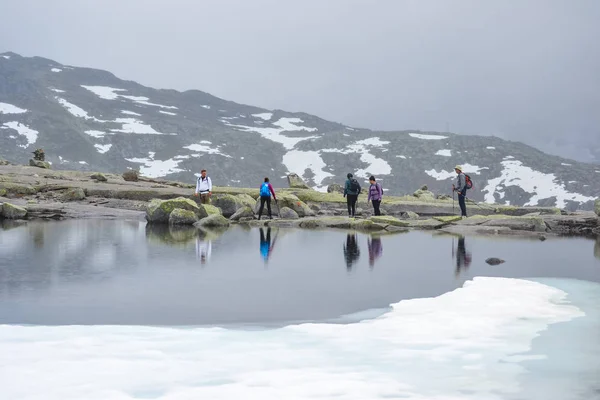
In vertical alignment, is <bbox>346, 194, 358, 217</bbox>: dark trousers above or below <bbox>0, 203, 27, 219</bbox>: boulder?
above

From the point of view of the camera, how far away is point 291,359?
7004 mm

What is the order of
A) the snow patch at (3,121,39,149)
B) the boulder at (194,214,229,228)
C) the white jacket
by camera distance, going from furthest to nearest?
1. the snow patch at (3,121,39,149)
2. the white jacket
3. the boulder at (194,214,229,228)

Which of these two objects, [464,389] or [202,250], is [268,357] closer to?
[464,389]

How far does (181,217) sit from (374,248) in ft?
37.3

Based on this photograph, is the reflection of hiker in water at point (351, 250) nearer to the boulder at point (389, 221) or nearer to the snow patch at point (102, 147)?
the boulder at point (389, 221)

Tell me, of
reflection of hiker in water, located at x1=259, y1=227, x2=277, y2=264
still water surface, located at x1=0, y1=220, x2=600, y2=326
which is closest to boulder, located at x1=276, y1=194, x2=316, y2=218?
reflection of hiker in water, located at x1=259, y1=227, x2=277, y2=264

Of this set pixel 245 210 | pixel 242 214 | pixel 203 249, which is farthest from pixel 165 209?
pixel 203 249

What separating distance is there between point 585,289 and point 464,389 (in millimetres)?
7194

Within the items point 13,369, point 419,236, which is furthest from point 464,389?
point 419,236

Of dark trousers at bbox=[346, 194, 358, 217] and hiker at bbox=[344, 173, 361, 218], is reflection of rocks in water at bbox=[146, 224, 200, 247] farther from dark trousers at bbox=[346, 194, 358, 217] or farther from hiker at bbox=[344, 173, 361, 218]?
dark trousers at bbox=[346, 194, 358, 217]

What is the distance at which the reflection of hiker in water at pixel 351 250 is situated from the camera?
15.8m

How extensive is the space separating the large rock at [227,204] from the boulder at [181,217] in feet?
20.7

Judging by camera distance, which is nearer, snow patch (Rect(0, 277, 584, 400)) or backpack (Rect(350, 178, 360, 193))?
snow patch (Rect(0, 277, 584, 400))

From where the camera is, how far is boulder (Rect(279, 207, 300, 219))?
33.0 m
